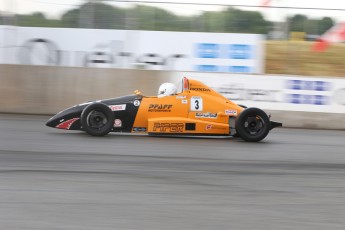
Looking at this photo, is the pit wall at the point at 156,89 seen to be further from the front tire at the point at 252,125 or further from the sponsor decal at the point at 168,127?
the sponsor decal at the point at 168,127

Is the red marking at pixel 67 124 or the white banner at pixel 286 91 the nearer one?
the red marking at pixel 67 124

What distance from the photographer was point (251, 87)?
1550 centimetres

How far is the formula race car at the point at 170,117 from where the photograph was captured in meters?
10.9

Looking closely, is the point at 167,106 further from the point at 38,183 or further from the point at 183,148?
the point at 38,183

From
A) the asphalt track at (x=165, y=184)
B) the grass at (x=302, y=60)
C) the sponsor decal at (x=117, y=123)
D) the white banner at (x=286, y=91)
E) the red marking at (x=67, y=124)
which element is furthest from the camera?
the grass at (x=302, y=60)

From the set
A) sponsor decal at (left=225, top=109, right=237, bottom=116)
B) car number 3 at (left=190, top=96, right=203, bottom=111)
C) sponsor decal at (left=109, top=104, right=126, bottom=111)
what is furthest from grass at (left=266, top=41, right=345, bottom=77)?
sponsor decal at (left=109, top=104, right=126, bottom=111)

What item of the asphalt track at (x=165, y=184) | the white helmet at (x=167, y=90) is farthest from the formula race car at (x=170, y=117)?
the asphalt track at (x=165, y=184)

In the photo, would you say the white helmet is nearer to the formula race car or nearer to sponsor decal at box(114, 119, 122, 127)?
the formula race car

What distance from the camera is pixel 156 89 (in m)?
16.1

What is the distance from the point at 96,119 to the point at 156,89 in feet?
17.4

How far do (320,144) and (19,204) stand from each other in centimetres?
746

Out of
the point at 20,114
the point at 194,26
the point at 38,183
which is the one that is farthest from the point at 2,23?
the point at 38,183

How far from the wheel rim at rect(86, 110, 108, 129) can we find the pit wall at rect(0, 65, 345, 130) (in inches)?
202

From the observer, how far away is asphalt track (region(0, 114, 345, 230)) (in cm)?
526
